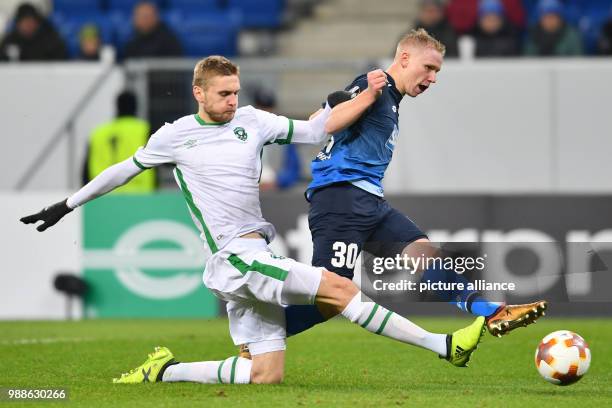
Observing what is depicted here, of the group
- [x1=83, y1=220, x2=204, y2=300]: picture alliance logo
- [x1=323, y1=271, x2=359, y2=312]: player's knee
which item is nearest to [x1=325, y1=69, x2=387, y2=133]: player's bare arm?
[x1=323, y1=271, x2=359, y2=312]: player's knee

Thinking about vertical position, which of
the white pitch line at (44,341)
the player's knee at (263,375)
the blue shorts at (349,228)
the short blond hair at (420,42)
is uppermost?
the short blond hair at (420,42)

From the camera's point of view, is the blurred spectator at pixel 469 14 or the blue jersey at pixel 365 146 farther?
the blurred spectator at pixel 469 14

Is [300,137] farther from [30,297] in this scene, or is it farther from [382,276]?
[30,297]

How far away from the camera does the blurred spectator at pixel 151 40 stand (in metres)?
16.2

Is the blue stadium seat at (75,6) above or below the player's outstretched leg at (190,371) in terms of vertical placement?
above

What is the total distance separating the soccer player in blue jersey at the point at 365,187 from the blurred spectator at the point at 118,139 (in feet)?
18.5

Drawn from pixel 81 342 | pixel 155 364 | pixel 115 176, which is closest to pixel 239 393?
pixel 155 364

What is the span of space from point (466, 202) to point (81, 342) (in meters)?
4.51

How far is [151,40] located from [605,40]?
5287mm

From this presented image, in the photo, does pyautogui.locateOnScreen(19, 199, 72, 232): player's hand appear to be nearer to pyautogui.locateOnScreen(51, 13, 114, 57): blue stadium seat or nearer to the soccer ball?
the soccer ball

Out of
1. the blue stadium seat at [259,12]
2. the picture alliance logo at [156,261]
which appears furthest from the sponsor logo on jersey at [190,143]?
the blue stadium seat at [259,12]

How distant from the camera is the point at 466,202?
1360 cm

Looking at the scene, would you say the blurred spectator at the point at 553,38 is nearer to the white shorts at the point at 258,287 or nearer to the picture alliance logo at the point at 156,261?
the picture alliance logo at the point at 156,261

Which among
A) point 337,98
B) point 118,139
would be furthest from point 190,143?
point 118,139
